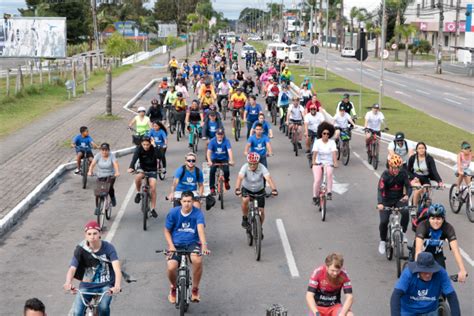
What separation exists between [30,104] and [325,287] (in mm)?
32092

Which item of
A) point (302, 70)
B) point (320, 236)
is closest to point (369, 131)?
point (320, 236)

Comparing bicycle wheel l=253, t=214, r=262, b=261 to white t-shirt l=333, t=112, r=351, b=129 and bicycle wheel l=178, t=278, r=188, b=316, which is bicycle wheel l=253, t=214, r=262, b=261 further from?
white t-shirt l=333, t=112, r=351, b=129

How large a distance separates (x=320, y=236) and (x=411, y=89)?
41.0m

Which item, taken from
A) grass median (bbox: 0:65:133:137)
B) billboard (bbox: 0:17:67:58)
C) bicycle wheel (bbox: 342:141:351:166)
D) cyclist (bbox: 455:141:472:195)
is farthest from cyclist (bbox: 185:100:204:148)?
billboard (bbox: 0:17:67:58)

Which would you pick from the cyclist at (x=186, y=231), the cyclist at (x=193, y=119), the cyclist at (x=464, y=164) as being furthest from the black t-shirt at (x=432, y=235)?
the cyclist at (x=193, y=119)

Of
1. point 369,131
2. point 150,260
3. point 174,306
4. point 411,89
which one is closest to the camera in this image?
point 174,306

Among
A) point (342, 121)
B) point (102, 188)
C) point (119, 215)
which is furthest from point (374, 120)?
point (102, 188)

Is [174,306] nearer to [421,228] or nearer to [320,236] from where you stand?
[421,228]

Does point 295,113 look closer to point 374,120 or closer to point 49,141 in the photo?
point 374,120

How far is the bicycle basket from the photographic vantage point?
48.6ft

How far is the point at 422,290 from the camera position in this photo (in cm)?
813

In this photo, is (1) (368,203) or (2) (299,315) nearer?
(2) (299,315)

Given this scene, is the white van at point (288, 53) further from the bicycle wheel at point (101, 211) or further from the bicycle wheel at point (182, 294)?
the bicycle wheel at point (182, 294)

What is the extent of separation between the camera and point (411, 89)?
176 feet
